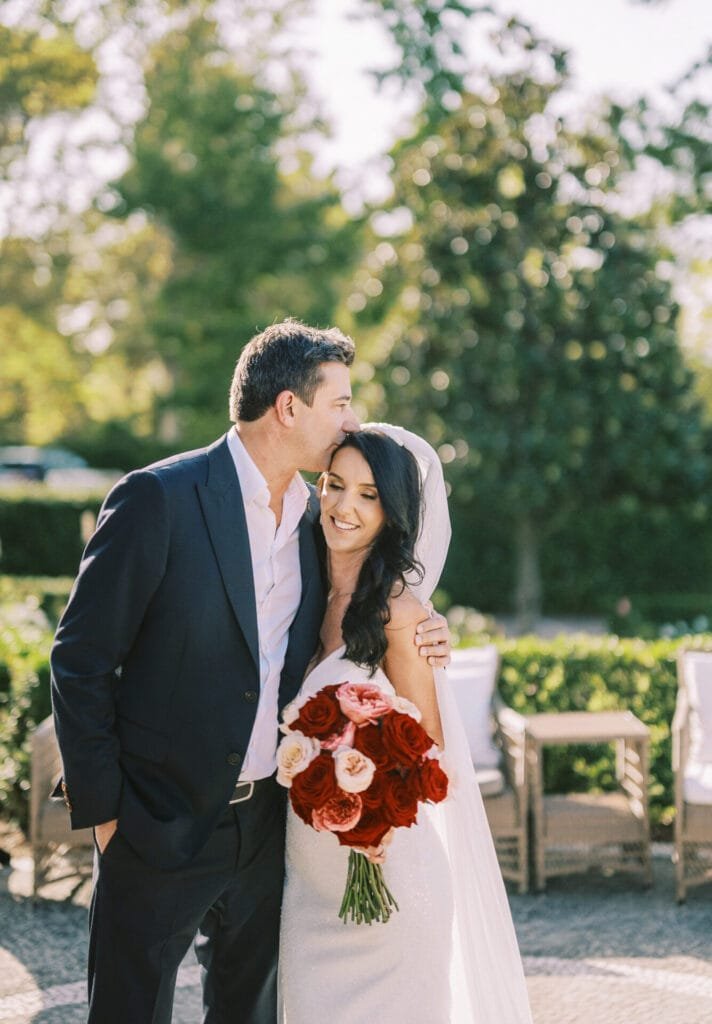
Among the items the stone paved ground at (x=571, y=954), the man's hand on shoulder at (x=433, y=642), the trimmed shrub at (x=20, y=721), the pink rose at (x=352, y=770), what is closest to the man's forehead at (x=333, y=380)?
the man's hand on shoulder at (x=433, y=642)

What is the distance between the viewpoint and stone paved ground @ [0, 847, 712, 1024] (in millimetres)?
4402

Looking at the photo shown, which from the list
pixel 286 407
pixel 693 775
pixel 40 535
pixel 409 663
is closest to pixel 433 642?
pixel 409 663

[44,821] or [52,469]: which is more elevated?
[44,821]

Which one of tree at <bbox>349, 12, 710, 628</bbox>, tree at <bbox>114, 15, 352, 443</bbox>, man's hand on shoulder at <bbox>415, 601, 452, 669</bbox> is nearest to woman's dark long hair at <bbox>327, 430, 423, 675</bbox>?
man's hand on shoulder at <bbox>415, 601, 452, 669</bbox>

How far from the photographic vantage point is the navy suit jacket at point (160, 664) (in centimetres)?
278

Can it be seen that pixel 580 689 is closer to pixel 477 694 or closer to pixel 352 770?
pixel 477 694

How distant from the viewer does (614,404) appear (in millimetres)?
12055

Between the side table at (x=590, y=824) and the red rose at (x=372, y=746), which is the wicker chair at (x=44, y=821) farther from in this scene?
the red rose at (x=372, y=746)

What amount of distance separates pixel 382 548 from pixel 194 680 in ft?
2.58

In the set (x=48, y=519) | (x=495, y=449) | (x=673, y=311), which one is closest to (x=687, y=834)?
(x=495, y=449)

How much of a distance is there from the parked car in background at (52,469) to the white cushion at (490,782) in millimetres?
24160

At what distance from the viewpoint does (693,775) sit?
576cm

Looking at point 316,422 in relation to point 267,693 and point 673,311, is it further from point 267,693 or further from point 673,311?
point 673,311

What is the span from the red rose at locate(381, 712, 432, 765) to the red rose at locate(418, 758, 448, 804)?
37mm
